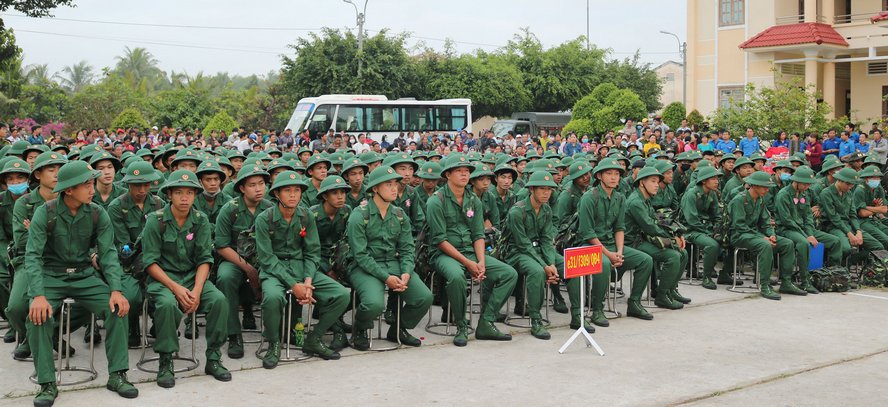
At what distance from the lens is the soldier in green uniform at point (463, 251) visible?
334 inches

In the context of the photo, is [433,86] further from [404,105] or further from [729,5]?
[729,5]

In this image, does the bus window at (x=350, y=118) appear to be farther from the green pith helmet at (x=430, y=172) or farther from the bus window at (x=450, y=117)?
the green pith helmet at (x=430, y=172)

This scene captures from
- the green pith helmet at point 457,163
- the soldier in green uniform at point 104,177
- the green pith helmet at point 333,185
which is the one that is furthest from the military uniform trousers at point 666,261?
the soldier in green uniform at point 104,177

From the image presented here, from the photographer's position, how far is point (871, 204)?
1295 centimetres

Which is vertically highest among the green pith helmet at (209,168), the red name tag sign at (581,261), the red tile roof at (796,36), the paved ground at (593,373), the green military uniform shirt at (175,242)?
the red tile roof at (796,36)

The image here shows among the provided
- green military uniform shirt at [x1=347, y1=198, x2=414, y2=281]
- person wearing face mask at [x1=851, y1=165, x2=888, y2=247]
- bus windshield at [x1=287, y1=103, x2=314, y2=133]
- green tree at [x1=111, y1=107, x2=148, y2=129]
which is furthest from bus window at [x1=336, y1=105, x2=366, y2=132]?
green military uniform shirt at [x1=347, y1=198, x2=414, y2=281]

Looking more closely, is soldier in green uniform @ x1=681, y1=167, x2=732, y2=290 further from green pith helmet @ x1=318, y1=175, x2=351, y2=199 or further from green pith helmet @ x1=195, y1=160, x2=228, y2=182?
green pith helmet @ x1=195, y1=160, x2=228, y2=182

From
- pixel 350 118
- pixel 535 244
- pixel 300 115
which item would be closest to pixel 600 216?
pixel 535 244

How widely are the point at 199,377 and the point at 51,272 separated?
1.42 m

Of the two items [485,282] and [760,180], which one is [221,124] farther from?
[485,282]

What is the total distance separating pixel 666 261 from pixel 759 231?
204 cm

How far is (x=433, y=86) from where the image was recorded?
4250 centimetres

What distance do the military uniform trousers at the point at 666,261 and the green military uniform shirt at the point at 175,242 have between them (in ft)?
17.1

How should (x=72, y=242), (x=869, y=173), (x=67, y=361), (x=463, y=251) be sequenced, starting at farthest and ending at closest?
1. (x=869, y=173)
2. (x=463, y=251)
3. (x=67, y=361)
4. (x=72, y=242)
